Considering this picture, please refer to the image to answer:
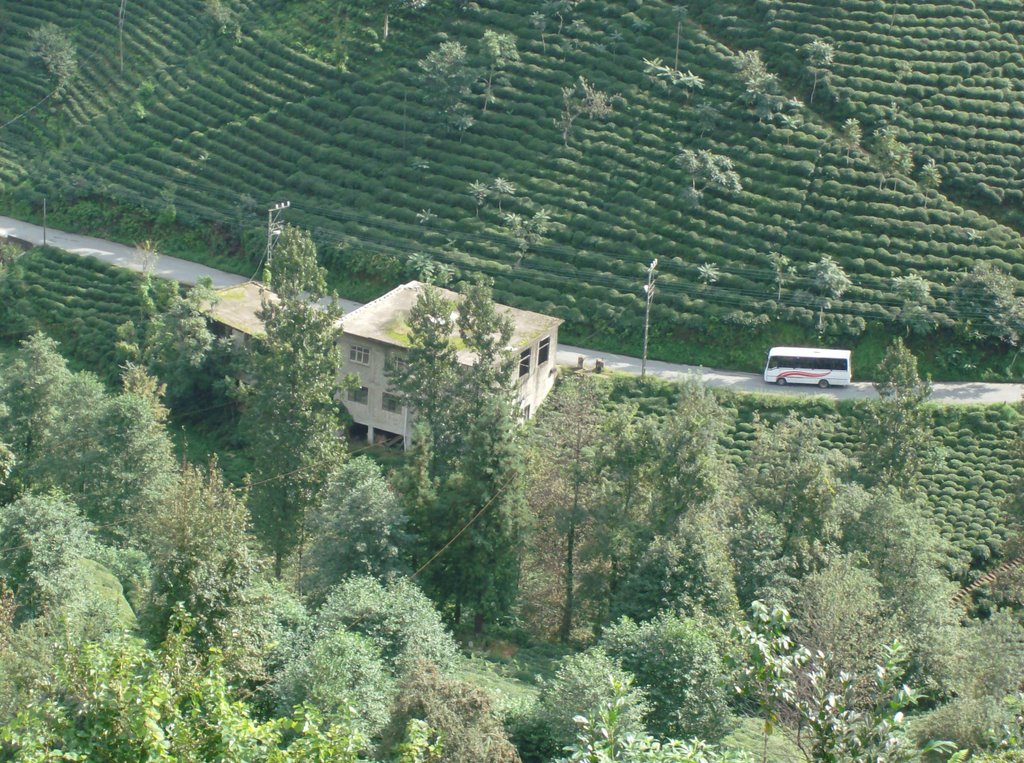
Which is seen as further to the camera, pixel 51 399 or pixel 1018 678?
pixel 51 399

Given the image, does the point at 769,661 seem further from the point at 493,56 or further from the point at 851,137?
the point at 493,56

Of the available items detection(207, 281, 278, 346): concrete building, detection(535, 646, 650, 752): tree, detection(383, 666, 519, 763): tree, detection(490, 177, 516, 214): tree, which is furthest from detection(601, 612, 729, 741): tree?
detection(490, 177, 516, 214): tree

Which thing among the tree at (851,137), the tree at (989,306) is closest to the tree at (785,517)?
the tree at (989,306)

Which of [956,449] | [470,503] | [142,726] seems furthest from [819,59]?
[142,726]

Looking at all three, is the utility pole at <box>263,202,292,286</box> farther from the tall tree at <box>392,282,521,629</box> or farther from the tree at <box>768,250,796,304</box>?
the tree at <box>768,250,796,304</box>

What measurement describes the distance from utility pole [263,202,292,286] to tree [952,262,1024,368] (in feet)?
86.1

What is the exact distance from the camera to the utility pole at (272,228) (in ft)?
171

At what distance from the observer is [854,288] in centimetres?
5066

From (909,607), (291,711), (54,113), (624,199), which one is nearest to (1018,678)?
(909,607)

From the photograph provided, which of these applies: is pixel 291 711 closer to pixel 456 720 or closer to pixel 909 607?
pixel 456 720

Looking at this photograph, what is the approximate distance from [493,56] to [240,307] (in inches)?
681

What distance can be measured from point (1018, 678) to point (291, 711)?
16.2 m

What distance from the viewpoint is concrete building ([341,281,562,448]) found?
149 ft

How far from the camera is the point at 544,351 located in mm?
47719
